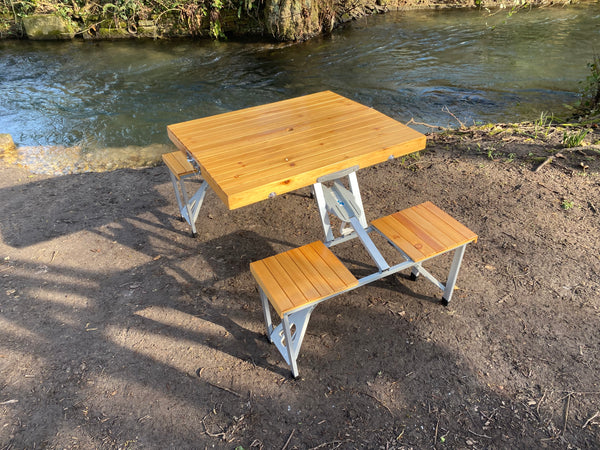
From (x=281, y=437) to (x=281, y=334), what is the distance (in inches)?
22.3

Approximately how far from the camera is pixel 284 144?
8.26 feet

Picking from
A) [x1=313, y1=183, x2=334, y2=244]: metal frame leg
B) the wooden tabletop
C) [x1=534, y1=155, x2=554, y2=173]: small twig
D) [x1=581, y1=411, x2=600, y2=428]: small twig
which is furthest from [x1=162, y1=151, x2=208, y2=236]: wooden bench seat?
[x1=534, y1=155, x2=554, y2=173]: small twig

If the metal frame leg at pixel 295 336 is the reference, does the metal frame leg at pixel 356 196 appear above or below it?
above

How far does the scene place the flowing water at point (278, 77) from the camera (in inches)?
249

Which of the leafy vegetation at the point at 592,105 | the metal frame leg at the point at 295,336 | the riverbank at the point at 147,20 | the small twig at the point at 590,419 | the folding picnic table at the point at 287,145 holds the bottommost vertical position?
the small twig at the point at 590,419

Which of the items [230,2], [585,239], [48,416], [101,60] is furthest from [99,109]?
[585,239]

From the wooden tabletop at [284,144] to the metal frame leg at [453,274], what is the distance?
71cm

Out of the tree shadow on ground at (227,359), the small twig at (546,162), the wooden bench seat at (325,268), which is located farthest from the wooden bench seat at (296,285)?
the small twig at (546,162)

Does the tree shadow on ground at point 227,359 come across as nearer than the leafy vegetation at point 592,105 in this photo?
Yes

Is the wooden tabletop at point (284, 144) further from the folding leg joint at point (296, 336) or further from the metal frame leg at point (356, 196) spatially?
the folding leg joint at point (296, 336)

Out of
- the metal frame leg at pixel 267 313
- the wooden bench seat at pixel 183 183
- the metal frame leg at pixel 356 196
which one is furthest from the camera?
the wooden bench seat at pixel 183 183

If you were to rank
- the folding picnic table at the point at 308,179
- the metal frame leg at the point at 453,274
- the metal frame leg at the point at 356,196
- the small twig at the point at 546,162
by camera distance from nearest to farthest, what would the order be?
the folding picnic table at the point at 308,179
the metal frame leg at the point at 453,274
the metal frame leg at the point at 356,196
the small twig at the point at 546,162

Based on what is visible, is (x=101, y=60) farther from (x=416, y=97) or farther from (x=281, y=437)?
(x=281, y=437)

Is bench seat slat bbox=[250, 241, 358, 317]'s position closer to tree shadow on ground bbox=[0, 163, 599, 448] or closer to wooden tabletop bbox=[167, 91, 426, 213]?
wooden tabletop bbox=[167, 91, 426, 213]
